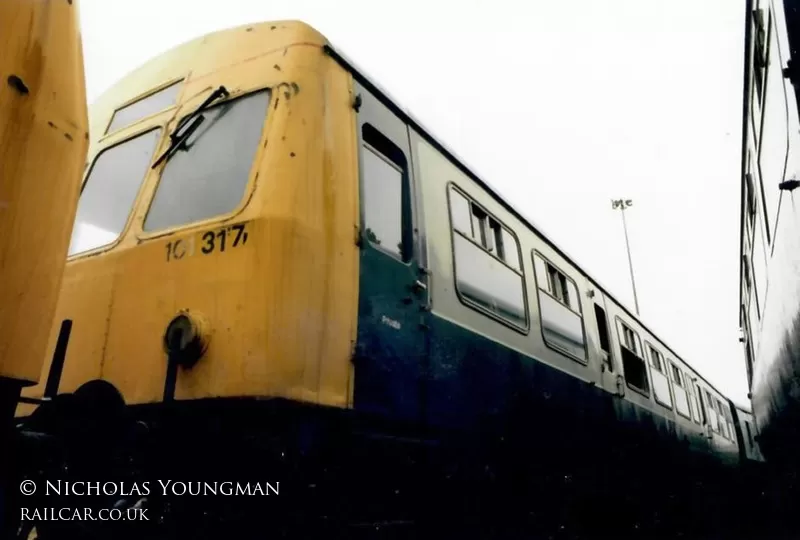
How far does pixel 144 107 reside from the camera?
3352 mm

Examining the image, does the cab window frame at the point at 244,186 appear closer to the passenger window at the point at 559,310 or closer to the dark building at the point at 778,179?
the dark building at the point at 778,179

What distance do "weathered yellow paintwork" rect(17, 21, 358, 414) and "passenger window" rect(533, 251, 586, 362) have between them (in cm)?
243

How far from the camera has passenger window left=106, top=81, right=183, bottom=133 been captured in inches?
127

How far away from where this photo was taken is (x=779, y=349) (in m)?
5.19

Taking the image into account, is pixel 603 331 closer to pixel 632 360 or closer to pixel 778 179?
pixel 632 360

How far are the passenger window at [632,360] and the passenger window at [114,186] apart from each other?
5640mm

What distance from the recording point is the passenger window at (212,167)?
2.56 metres

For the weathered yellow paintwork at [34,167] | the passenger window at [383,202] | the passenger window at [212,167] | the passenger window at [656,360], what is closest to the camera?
the weathered yellow paintwork at [34,167]

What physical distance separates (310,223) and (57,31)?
1.07m

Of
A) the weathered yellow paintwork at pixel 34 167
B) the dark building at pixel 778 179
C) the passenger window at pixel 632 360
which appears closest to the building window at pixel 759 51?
the dark building at pixel 778 179

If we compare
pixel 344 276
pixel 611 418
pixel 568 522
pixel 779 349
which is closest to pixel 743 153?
pixel 779 349

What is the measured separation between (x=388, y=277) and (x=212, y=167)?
3.20 feet

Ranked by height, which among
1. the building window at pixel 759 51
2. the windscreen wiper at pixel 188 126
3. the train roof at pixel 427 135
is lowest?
the windscreen wiper at pixel 188 126

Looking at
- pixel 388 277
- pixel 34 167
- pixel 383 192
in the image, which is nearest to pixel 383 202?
pixel 383 192
